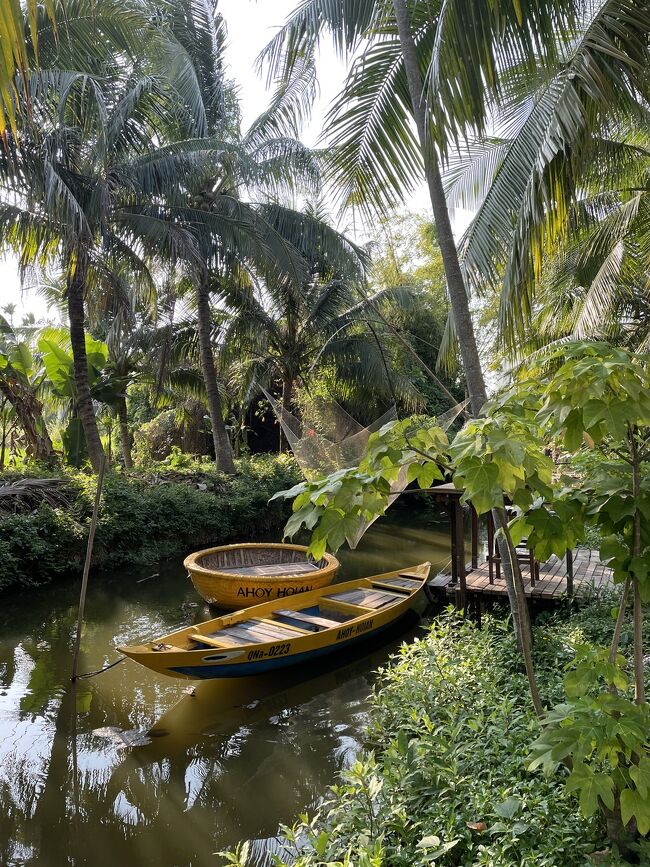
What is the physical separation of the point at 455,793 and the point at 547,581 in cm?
424

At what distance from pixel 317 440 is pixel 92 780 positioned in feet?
18.0

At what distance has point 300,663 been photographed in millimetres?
6113

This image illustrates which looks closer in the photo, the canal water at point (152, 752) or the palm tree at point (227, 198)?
the canal water at point (152, 752)

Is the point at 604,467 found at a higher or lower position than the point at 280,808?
higher

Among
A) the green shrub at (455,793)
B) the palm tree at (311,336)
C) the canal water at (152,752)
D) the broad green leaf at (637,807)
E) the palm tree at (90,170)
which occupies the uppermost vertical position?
the palm tree at (90,170)

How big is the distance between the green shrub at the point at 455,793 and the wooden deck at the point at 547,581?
6.82ft

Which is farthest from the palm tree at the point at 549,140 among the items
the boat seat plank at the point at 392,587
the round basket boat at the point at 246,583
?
the round basket boat at the point at 246,583

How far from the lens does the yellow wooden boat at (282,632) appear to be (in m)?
5.14

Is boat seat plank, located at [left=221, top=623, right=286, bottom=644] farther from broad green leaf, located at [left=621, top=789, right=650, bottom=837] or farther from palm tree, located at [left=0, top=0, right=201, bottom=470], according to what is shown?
palm tree, located at [left=0, top=0, right=201, bottom=470]

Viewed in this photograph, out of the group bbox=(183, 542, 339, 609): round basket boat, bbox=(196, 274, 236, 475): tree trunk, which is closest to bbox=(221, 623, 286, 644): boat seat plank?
bbox=(183, 542, 339, 609): round basket boat

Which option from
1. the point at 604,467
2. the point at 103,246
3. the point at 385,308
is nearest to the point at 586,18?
the point at 604,467

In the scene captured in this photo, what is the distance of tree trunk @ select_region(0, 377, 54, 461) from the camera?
11245 millimetres

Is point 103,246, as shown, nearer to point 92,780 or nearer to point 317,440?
point 317,440

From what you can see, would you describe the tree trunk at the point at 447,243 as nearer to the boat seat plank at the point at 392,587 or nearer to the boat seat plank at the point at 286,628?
the boat seat plank at the point at 286,628
